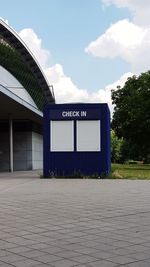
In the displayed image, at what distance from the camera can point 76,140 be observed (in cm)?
2567

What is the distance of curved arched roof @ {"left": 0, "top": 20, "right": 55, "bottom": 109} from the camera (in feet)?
180

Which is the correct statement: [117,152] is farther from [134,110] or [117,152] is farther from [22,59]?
[134,110]

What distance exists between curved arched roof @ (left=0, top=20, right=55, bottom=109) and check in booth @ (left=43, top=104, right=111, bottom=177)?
2416 cm

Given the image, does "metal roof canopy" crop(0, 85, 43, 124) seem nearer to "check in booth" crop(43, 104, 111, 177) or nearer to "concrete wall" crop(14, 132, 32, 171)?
"concrete wall" crop(14, 132, 32, 171)

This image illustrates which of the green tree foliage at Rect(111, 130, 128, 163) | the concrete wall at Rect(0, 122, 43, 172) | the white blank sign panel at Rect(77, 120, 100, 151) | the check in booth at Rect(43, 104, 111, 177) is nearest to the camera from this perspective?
the check in booth at Rect(43, 104, 111, 177)

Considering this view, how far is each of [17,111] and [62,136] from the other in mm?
15423

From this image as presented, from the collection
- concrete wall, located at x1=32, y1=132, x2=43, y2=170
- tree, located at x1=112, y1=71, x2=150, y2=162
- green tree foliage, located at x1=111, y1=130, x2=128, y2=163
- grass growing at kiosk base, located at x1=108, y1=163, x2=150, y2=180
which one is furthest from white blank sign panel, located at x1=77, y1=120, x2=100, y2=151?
green tree foliage, located at x1=111, y1=130, x2=128, y2=163

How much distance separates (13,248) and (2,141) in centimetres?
3972

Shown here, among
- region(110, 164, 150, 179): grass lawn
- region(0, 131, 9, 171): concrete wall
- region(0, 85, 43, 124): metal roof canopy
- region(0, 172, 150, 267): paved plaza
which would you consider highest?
region(0, 85, 43, 124): metal roof canopy

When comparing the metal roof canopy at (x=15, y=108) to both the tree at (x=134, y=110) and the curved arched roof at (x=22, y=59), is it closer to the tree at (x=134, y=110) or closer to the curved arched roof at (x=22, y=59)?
the curved arched roof at (x=22, y=59)

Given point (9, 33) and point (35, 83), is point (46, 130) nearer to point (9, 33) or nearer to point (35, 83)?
point (9, 33)

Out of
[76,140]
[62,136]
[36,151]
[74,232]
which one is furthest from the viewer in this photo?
[36,151]

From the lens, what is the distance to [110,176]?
26094 millimetres

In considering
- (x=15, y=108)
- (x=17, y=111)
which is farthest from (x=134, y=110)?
(x=15, y=108)
